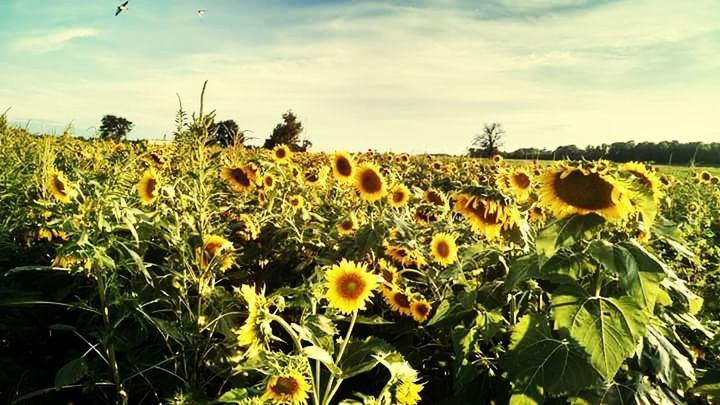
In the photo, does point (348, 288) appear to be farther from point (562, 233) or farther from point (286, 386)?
point (562, 233)

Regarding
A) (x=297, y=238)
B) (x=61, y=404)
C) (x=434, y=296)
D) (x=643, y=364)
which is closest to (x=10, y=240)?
(x=61, y=404)

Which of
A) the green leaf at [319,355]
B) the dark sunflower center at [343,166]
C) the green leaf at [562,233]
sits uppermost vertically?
the dark sunflower center at [343,166]

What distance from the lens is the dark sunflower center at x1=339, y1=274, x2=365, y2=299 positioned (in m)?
1.98

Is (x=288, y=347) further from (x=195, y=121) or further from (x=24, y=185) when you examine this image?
(x=24, y=185)

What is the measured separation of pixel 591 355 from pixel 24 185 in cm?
331

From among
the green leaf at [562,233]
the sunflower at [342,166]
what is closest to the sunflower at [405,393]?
the green leaf at [562,233]

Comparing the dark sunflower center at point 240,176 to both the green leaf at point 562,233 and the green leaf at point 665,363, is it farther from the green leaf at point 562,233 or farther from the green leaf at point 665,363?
the green leaf at point 665,363

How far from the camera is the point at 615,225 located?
7.01ft

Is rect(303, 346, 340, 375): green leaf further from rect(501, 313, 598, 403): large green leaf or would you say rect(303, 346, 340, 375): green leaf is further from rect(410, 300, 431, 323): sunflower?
rect(410, 300, 431, 323): sunflower

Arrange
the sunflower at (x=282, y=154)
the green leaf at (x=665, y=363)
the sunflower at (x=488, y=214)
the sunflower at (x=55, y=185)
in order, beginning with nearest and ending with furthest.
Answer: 1. the green leaf at (x=665, y=363)
2. the sunflower at (x=488, y=214)
3. the sunflower at (x=55, y=185)
4. the sunflower at (x=282, y=154)

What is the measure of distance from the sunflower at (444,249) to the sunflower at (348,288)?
1.05 metres

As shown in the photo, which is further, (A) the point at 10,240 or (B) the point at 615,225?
(A) the point at 10,240

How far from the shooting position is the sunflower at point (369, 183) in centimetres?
379

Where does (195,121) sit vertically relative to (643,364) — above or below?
above
